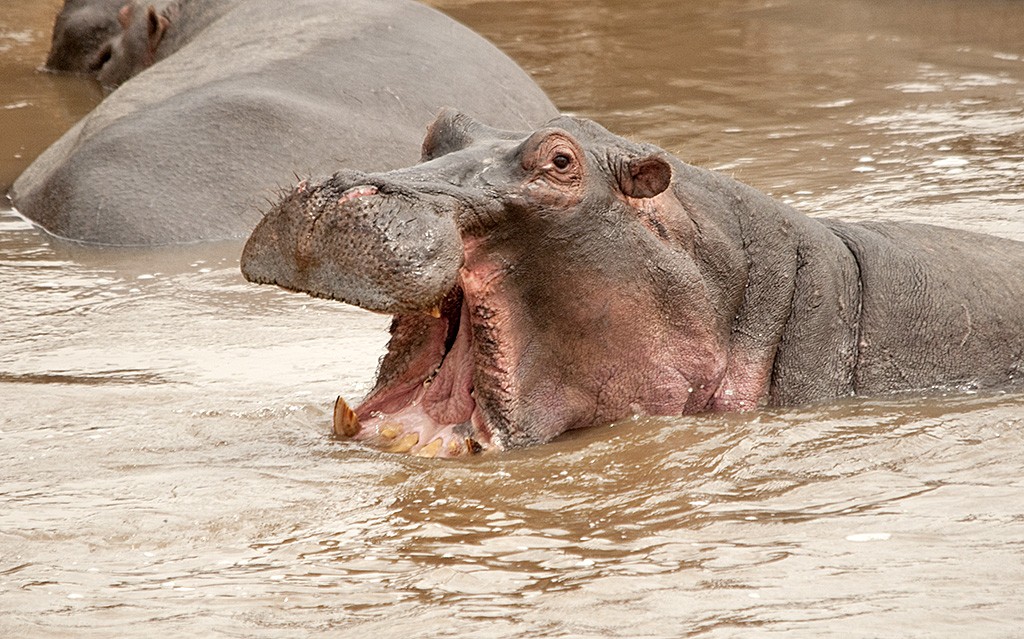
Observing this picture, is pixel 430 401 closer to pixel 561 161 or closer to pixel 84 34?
pixel 561 161

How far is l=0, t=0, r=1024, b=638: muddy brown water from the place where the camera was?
11.8 ft

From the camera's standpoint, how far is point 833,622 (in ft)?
11.4

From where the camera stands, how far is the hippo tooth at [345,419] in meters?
4.79

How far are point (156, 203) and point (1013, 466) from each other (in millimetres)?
4693

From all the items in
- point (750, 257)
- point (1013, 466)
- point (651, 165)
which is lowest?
point (1013, 466)

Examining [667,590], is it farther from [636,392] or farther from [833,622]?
[636,392]

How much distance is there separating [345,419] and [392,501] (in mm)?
513

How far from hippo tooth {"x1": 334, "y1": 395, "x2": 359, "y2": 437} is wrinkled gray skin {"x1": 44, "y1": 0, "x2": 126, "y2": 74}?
8.50 meters

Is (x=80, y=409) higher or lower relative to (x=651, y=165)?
lower

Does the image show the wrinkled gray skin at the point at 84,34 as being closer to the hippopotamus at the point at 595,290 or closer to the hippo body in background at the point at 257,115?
the hippo body in background at the point at 257,115

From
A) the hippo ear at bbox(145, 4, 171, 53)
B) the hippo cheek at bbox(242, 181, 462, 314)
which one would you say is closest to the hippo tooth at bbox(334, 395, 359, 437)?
the hippo cheek at bbox(242, 181, 462, 314)

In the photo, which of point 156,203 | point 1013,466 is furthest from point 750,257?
point 156,203

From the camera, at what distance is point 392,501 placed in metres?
4.34

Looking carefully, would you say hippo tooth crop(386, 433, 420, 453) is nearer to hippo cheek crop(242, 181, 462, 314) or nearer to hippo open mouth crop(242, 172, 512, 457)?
hippo open mouth crop(242, 172, 512, 457)
